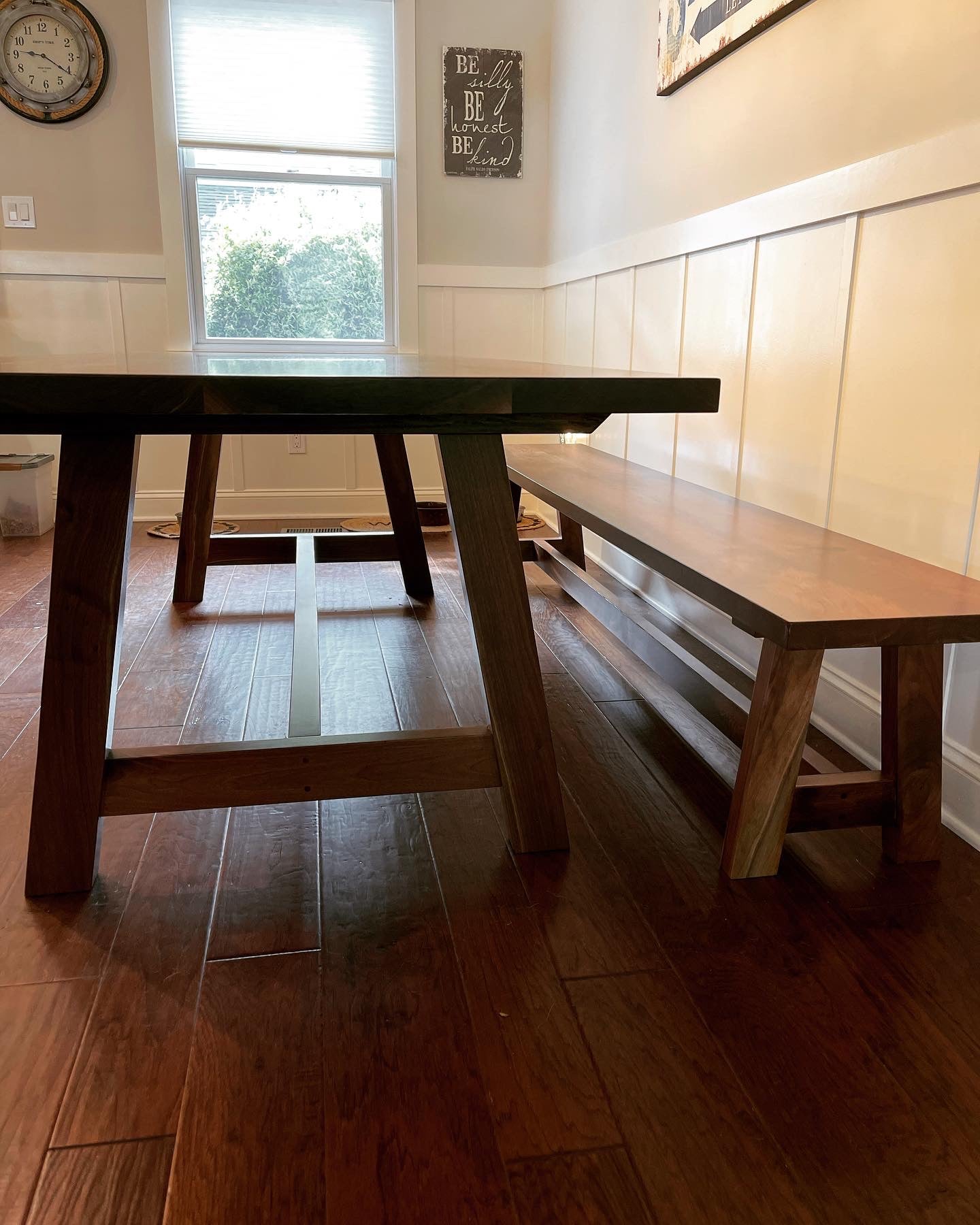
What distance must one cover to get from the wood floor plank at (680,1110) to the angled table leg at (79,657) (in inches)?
26.7

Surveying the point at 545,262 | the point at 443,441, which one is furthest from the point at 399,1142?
the point at 545,262

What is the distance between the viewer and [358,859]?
4.19ft

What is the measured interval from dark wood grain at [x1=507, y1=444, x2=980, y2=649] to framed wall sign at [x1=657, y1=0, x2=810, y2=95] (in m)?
0.97

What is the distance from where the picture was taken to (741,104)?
6.43 feet

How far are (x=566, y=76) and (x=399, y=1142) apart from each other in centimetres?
353

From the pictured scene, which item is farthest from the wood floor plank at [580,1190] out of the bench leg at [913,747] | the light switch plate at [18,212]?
the light switch plate at [18,212]

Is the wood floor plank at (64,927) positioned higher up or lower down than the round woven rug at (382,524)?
lower down

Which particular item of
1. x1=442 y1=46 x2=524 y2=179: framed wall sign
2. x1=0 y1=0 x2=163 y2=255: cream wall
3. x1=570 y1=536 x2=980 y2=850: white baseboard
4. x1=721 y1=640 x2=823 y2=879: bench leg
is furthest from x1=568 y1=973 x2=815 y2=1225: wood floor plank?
x1=0 y1=0 x2=163 y2=255: cream wall

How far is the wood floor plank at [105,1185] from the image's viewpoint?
723 millimetres

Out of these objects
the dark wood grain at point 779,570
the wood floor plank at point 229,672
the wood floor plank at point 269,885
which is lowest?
the wood floor plank at point 269,885

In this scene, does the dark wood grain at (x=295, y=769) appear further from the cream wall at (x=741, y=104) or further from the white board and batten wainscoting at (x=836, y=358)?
the cream wall at (x=741, y=104)

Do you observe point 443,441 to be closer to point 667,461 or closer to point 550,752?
point 550,752

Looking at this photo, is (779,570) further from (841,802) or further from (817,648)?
(841,802)

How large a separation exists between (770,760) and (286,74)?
3.39 metres
